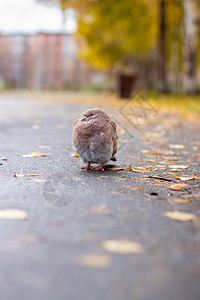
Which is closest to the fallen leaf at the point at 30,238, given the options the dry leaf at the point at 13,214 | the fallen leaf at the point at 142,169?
the dry leaf at the point at 13,214

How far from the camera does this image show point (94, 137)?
3.29 meters

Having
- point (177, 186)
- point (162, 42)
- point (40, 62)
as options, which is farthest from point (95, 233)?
point (40, 62)

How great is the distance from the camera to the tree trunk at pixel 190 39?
1614cm

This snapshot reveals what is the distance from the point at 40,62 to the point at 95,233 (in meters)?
39.4

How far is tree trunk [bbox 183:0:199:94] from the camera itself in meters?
16.1

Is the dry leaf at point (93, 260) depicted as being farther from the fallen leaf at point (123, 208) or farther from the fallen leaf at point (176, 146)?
the fallen leaf at point (176, 146)

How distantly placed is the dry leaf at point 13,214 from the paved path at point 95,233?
1.5 inches

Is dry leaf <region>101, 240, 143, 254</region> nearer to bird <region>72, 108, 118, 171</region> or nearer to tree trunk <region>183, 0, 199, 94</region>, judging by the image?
bird <region>72, 108, 118, 171</region>

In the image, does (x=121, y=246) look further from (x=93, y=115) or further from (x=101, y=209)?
→ (x=93, y=115)

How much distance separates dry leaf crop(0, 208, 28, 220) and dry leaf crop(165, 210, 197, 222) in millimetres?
887

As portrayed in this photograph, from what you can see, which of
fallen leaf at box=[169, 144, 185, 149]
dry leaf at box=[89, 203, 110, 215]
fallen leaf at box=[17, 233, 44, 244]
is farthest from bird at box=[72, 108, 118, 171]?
fallen leaf at box=[169, 144, 185, 149]

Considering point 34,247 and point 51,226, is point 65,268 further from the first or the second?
point 51,226

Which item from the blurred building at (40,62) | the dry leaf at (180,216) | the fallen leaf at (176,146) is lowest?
the fallen leaf at (176,146)

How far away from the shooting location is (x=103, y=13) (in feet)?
61.8
